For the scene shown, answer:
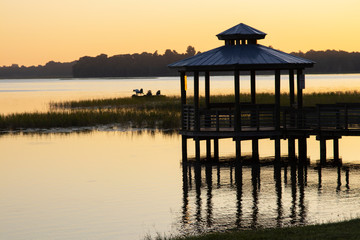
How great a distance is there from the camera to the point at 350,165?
1184 inches

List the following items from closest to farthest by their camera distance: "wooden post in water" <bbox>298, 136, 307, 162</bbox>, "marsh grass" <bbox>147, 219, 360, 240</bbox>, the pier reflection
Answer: "marsh grass" <bbox>147, 219, 360, 240</bbox> < the pier reflection < "wooden post in water" <bbox>298, 136, 307, 162</bbox>

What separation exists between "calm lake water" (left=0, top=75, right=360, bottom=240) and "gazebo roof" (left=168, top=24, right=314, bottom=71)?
187 inches

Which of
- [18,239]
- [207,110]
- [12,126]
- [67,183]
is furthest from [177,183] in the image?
[12,126]

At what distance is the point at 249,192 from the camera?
24.1 m

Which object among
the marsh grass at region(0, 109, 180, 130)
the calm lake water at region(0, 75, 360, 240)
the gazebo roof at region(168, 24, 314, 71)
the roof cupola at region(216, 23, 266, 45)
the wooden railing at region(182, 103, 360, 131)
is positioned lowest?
the calm lake water at region(0, 75, 360, 240)

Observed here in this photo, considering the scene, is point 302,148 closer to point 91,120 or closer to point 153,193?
point 153,193

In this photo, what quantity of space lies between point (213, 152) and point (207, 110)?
14.5 feet

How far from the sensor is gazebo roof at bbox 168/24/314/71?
31.4 meters

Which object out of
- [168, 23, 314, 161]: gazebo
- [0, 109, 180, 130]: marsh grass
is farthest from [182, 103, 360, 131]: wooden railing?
[0, 109, 180, 130]: marsh grass

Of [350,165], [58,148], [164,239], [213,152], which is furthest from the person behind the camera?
[58,148]

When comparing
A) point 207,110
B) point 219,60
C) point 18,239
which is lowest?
point 18,239

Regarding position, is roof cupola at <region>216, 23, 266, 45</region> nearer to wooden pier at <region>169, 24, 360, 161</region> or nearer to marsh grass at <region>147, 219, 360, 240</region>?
wooden pier at <region>169, 24, 360, 161</region>

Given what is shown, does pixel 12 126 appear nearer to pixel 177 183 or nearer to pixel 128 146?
pixel 128 146

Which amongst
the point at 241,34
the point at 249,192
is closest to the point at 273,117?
the point at 241,34
